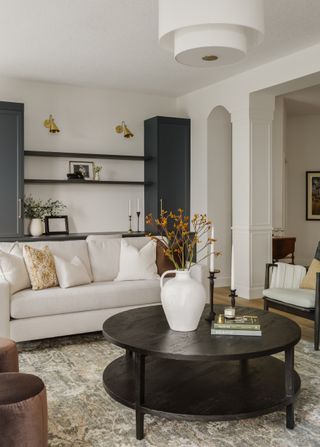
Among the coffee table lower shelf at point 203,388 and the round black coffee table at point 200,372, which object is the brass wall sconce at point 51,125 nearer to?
the round black coffee table at point 200,372

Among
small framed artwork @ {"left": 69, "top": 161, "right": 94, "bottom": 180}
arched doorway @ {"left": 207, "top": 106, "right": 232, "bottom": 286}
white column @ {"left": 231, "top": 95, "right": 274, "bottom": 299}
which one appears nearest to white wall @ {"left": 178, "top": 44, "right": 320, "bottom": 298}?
white column @ {"left": 231, "top": 95, "right": 274, "bottom": 299}

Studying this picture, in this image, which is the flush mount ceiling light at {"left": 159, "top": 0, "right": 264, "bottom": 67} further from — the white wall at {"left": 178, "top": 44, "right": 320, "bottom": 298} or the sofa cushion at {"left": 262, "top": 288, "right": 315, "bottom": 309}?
the white wall at {"left": 178, "top": 44, "right": 320, "bottom": 298}

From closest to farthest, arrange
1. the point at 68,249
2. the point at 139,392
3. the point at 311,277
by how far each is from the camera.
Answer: the point at 139,392 < the point at 311,277 < the point at 68,249

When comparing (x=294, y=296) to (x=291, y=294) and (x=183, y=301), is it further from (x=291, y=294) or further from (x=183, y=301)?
(x=183, y=301)

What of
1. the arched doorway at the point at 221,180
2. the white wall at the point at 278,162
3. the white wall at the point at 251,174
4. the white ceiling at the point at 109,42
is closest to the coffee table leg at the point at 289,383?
the white ceiling at the point at 109,42

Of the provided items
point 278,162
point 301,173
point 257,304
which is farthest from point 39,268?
point 301,173

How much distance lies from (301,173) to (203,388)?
7048 mm

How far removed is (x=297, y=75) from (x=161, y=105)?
101 inches

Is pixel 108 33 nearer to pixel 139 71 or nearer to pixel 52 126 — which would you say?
pixel 139 71

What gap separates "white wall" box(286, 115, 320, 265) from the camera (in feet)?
29.3

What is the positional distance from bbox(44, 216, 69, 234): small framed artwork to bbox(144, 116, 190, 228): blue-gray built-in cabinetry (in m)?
1.26

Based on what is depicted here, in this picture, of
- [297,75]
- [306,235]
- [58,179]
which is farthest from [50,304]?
[306,235]

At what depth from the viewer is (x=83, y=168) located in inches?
265

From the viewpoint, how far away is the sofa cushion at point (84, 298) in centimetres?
379
